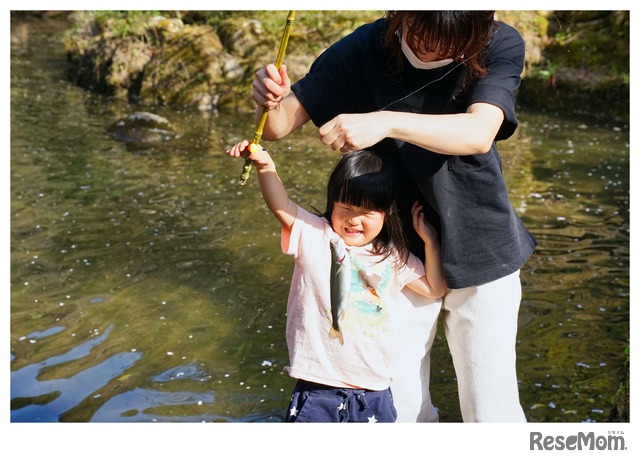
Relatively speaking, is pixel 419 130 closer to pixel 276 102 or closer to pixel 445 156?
pixel 445 156

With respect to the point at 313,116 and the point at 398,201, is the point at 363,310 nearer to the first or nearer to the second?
the point at 398,201

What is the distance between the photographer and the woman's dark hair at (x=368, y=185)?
8.57 ft

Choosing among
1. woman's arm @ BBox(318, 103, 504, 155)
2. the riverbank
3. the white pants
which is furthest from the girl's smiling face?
the riverbank

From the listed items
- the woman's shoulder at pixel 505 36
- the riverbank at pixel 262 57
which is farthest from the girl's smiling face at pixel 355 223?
the riverbank at pixel 262 57

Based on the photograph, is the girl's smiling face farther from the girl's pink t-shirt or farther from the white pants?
the white pants

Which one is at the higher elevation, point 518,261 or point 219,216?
point 518,261

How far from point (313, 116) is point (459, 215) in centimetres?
59

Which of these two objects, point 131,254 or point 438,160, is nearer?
point 438,160

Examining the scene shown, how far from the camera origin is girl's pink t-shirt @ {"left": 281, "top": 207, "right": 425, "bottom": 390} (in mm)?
2639
